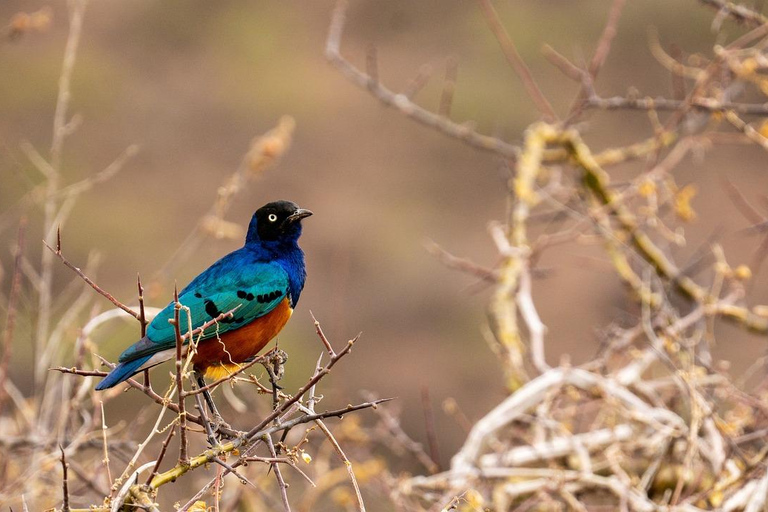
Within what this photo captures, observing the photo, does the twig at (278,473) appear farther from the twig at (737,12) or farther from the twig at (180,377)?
the twig at (737,12)

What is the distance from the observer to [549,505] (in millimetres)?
5305

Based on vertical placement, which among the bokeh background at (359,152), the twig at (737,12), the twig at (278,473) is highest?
the twig at (737,12)

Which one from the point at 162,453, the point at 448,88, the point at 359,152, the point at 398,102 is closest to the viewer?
Result: the point at 162,453

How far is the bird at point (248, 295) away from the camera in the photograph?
14.4 ft

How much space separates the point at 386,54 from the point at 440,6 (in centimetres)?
224

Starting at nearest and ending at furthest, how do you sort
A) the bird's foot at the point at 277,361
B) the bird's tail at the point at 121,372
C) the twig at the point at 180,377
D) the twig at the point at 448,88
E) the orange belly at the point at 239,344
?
the twig at the point at 180,377
the bird's foot at the point at 277,361
the bird's tail at the point at 121,372
the orange belly at the point at 239,344
the twig at the point at 448,88

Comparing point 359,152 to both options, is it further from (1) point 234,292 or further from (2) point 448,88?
(1) point 234,292

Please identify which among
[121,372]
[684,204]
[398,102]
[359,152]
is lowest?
[359,152]

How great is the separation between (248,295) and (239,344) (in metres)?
0.22

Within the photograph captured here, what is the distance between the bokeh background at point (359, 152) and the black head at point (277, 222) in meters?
10.0

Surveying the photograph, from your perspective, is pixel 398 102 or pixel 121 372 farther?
pixel 398 102

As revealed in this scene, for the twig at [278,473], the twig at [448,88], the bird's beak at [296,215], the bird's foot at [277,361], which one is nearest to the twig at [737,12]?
→ the twig at [448,88]

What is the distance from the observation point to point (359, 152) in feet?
69.4

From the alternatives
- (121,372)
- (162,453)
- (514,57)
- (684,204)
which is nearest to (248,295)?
(121,372)
